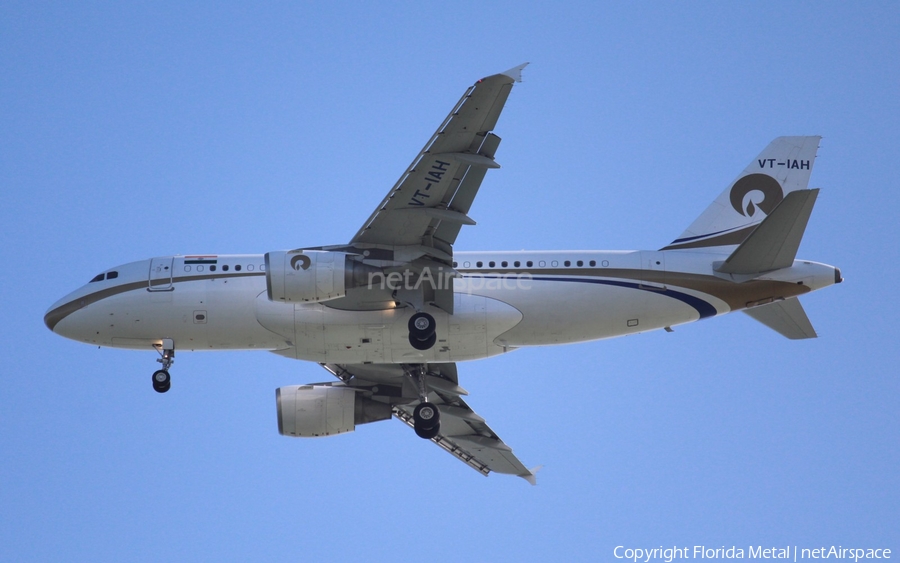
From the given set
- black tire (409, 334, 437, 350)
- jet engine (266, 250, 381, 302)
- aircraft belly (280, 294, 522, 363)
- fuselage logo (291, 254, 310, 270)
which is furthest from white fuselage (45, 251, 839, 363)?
fuselage logo (291, 254, 310, 270)

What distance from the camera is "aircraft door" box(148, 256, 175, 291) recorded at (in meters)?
31.8

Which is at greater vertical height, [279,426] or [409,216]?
[409,216]

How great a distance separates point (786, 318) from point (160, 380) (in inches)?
715

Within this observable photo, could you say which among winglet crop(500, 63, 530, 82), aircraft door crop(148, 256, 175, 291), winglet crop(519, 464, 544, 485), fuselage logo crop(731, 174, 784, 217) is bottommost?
winglet crop(519, 464, 544, 485)

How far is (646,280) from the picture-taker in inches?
1234

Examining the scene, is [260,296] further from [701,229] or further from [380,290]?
[701,229]

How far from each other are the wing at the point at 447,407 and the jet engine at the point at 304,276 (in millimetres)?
7004

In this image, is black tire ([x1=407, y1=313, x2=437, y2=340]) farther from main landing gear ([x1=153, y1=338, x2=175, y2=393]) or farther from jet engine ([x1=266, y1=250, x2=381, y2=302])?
main landing gear ([x1=153, y1=338, x2=175, y2=393])

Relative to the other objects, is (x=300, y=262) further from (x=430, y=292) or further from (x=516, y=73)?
(x=516, y=73)

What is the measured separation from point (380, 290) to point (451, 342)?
100 inches

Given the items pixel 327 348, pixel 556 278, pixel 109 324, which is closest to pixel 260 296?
pixel 327 348

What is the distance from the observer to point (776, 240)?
2978 centimetres

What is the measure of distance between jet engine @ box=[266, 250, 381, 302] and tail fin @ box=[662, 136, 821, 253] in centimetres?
1044

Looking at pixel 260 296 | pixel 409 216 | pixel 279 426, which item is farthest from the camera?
pixel 279 426
